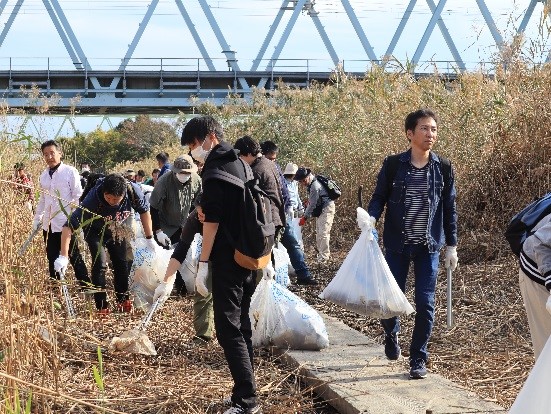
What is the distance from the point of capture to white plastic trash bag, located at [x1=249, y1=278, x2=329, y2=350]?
6301 mm

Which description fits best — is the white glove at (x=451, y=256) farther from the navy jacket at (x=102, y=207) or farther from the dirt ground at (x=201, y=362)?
the navy jacket at (x=102, y=207)

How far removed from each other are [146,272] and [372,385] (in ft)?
10.2

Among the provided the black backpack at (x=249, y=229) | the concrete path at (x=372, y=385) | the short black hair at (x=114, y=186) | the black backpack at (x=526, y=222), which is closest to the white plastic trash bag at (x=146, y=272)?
the short black hair at (x=114, y=186)

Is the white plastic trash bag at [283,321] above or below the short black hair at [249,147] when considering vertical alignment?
below

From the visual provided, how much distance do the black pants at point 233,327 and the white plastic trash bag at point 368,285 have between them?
1.18 m

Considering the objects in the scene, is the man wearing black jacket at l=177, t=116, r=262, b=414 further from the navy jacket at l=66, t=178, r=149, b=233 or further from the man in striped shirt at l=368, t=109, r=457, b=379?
the navy jacket at l=66, t=178, r=149, b=233

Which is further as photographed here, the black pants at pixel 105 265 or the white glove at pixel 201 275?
the black pants at pixel 105 265

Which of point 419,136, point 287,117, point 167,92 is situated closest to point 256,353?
point 419,136

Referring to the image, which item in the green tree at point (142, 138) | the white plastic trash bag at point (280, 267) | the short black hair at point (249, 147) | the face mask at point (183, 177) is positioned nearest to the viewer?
the short black hair at point (249, 147)

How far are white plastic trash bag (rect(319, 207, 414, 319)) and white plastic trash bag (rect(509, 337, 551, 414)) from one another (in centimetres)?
275

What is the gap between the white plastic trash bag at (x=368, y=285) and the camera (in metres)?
5.76

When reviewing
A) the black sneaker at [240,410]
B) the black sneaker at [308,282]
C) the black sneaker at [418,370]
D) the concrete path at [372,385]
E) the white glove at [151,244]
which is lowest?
the black sneaker at [240,410]

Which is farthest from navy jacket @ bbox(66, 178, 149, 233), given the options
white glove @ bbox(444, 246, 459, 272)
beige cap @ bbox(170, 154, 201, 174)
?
white glove @ bbox(444, 246, 459, 272)

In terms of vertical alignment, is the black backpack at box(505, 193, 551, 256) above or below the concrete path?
above
